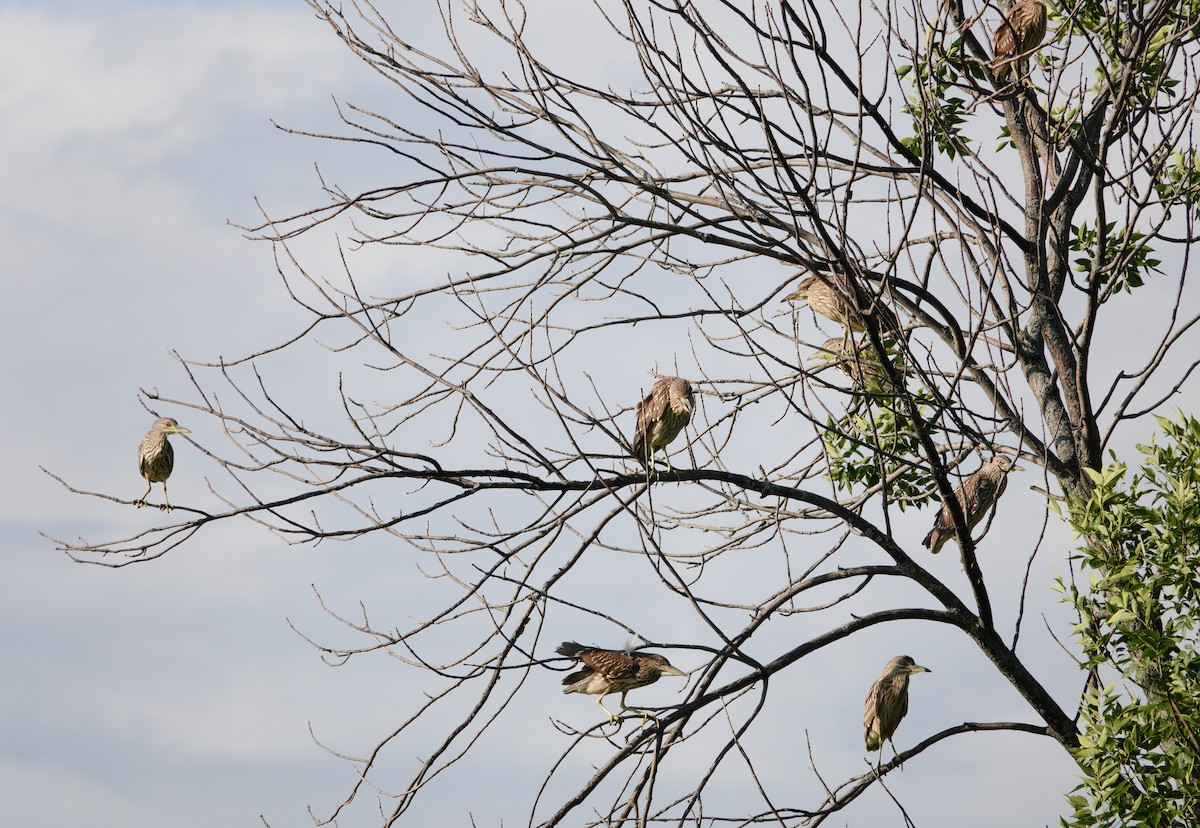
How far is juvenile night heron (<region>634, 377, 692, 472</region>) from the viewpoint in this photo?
5.73 meters

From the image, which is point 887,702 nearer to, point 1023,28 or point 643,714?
point 643,714

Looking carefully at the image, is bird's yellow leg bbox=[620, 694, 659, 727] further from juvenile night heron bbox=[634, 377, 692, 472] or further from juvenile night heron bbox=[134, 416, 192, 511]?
juvenile night heron bbox=[134, 416, 192, 511]

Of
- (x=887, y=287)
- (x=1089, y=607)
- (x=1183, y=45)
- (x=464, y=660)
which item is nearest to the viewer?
(x=887, y=287)

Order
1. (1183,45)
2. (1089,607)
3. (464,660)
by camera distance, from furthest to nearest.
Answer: (1183,45)
(1089,607)
(464,660)

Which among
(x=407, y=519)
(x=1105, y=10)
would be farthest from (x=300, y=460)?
(x=1105, y=10)

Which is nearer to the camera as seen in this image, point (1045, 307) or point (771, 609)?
point (771, 609)

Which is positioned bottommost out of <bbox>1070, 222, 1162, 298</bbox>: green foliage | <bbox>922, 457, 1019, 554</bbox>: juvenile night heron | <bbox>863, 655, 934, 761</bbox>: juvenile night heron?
<bbox>863, 655, 934, 761</bbox>: juvenile night heron

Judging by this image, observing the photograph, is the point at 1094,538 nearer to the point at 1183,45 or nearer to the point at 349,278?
the point at 1183,45

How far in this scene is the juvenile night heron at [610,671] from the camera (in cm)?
571

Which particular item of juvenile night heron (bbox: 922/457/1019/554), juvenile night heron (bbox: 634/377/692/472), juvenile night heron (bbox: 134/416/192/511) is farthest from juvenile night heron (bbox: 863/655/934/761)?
juvenile night heron (bbox: 134/416/192/511)

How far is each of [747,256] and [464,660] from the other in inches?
134

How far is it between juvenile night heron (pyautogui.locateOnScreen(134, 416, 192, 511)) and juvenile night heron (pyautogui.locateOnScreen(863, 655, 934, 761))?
16.2ft

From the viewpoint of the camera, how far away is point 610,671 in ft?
18.7

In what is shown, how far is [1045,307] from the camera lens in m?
7.15
